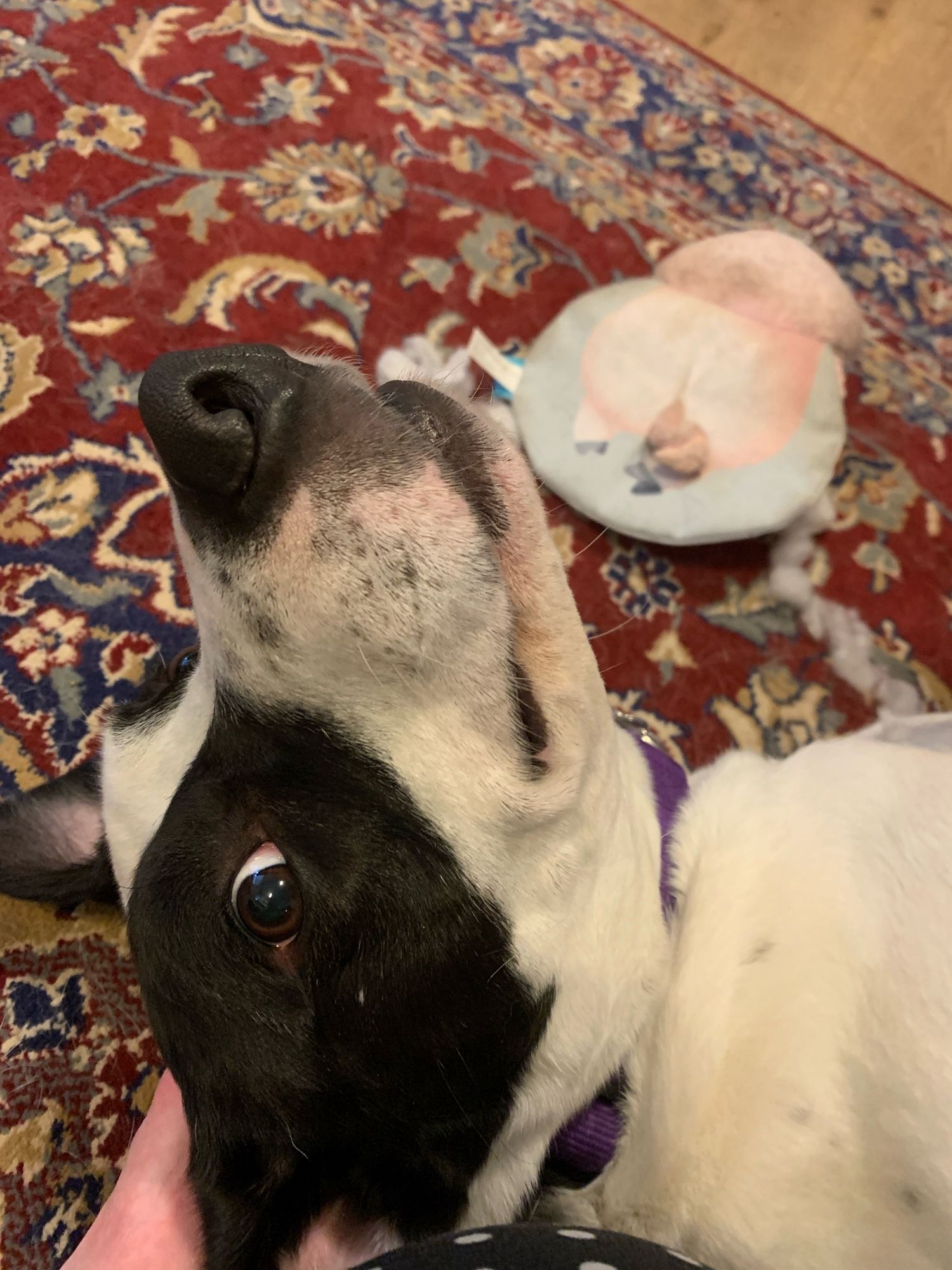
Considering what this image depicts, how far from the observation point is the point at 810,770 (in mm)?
1322

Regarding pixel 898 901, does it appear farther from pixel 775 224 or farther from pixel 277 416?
pixel 775 224

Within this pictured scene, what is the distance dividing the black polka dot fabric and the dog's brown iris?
1.21 ft

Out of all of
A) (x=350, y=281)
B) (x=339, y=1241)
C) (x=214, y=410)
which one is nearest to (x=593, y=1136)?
(x=339, y=1241)

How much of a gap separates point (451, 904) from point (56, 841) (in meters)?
0.78

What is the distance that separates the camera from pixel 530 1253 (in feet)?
3.03

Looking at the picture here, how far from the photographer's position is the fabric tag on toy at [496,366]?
2264 millimetres

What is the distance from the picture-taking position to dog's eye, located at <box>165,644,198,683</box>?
122 centimetres

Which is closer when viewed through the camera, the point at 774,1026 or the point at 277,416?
the point at 277,416

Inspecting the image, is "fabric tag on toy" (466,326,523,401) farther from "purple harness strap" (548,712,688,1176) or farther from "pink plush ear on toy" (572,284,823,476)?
"purple harness strap" (548,712,688,1176)

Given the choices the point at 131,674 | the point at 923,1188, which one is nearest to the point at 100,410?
the point at 131,674

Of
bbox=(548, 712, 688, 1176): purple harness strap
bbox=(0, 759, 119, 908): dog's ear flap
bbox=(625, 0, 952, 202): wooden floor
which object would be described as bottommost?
bbox=(0, 759, 119, 908): dog's ear flap

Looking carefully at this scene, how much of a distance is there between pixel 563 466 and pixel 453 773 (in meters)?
1.38

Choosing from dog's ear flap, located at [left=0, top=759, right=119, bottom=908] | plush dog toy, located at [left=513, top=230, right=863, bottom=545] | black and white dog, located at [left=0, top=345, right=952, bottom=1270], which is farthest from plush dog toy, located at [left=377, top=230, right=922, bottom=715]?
dog's ear flap, located at [left=0, top=759, right=119, bottom=908]

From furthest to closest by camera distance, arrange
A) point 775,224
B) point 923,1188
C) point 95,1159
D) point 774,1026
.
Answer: point 775,224 → point 95,1159 → point 774,1026 → point 923,1188
